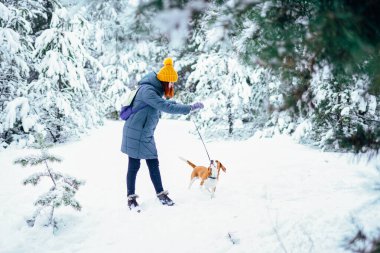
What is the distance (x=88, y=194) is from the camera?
16.5ft

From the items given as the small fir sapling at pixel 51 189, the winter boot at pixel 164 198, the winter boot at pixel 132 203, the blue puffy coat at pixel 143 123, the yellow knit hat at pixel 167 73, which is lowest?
the winter boot at pixel 132 203

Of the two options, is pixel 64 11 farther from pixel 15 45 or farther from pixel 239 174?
pixel 239 174

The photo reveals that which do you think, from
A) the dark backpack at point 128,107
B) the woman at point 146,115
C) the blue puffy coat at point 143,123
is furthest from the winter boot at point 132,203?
the dark backpack at point 128,107

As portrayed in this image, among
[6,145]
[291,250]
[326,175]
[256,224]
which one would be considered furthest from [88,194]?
[6,145]

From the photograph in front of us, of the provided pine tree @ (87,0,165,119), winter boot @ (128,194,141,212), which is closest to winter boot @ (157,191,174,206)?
winter boot @ (128,194,141,212)

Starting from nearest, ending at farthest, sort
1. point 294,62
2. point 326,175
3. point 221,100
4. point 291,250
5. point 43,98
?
point 294,62
point 291,250
point 326,175
point 43,98
point 221,100

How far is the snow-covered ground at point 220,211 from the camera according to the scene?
3203mm

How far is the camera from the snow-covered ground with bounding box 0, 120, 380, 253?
10.5 ft

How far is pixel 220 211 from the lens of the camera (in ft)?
13.2

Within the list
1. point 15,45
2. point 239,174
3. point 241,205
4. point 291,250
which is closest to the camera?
point 291,250

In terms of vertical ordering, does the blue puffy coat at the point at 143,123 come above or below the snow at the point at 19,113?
above

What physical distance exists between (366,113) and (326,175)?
2.67m

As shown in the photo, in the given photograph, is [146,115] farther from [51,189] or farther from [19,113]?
[19,113]

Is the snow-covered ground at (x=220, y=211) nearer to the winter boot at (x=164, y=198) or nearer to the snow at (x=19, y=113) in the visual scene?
the winter boot at (x=164, y=198)
